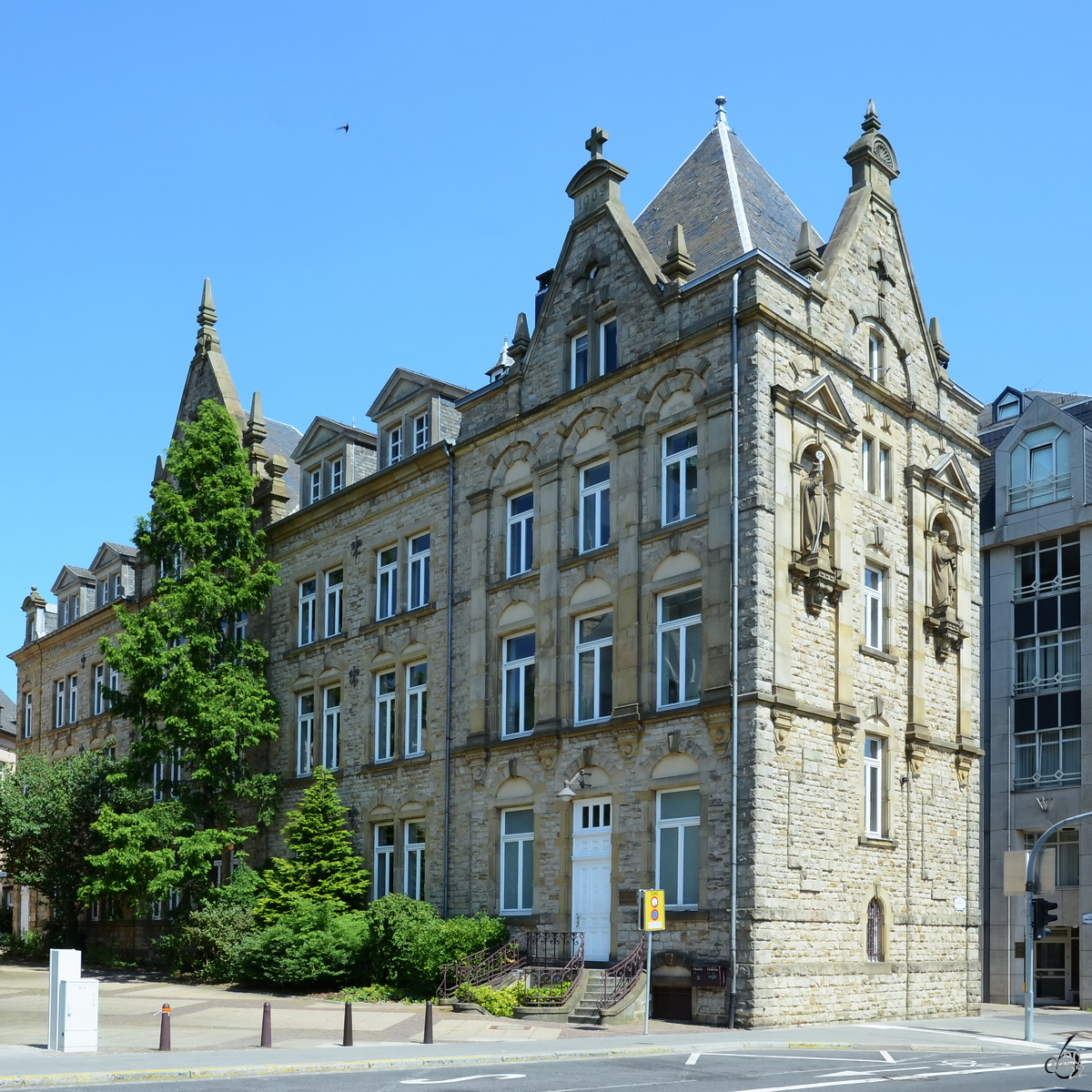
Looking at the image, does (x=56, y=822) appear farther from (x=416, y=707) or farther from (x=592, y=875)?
(x=592, y=875)

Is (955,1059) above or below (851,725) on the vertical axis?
below

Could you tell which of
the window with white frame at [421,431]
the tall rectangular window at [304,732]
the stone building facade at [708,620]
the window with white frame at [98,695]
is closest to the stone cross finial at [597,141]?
the stone building facade at [708,620]

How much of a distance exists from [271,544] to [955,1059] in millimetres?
26293

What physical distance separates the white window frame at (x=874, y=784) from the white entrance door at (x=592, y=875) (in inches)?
200

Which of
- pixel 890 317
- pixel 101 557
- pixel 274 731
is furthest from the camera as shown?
pixel 101 557

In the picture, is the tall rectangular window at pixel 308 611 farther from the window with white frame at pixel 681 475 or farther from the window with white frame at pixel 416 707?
the window with white frame at pixel 681 475

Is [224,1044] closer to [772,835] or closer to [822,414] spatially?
[772,835]

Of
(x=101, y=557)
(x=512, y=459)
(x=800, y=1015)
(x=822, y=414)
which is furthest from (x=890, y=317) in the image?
(x=101, y=557)

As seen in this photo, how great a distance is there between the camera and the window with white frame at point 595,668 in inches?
1129

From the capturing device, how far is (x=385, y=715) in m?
35.8

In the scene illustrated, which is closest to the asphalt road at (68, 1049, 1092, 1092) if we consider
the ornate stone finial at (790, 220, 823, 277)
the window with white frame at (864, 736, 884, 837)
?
the window with white frame at (864, 736, 884, 837)

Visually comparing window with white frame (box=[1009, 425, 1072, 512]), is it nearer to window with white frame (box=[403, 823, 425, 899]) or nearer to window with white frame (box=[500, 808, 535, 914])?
window with white frame (box=[500, 808, 535, 914])

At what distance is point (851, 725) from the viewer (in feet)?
89.0

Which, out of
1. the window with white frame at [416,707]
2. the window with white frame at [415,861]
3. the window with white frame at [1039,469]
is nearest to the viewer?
the window with white frame at [415,861]
